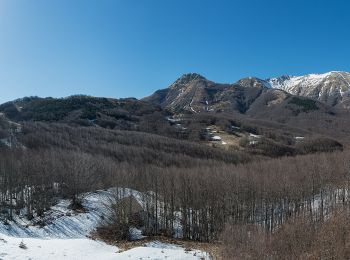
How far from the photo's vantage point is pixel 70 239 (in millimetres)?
47031

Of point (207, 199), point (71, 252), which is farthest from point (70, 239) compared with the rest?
point (207, 199)

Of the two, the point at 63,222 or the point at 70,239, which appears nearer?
the point at 70,239

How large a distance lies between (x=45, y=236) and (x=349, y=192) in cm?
7138

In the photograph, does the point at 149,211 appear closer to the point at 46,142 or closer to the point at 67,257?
the point at 67,257

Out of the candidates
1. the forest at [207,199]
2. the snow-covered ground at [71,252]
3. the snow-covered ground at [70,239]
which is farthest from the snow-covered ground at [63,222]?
the snow-covered ground at [71,252]

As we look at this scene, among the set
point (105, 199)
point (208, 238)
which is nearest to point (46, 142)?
point (105, 199)

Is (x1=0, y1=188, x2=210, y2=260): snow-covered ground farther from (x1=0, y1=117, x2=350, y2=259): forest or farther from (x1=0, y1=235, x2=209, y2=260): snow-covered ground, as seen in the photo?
(x1=0, y1=117, x2=350, y2=259): forest

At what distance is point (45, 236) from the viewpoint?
59.1 meters

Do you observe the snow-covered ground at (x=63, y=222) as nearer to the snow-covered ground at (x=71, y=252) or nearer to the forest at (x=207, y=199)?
the forest at (x=207, y=199)

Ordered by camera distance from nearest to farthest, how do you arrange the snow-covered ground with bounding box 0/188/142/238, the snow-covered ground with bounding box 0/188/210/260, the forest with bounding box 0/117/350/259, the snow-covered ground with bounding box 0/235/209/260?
the snow-covered ground with bounding box 0/235/209/260 → the snow-covered ground with bounding box 0/188/210/260 → the forest with bounding box 0/117/350/259 → the snow-covered ground with bounding box 0/188/142/238

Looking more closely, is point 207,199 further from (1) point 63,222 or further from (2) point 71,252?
(2) point 71,252

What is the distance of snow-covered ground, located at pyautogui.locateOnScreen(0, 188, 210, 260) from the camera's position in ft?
124

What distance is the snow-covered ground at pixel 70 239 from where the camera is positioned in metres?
37.9

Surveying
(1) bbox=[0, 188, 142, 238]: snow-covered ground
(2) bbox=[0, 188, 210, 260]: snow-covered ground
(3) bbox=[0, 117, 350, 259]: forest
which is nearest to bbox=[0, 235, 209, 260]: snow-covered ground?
(2) bbox=[0, 188, 210, 260]: snow-covered ground
